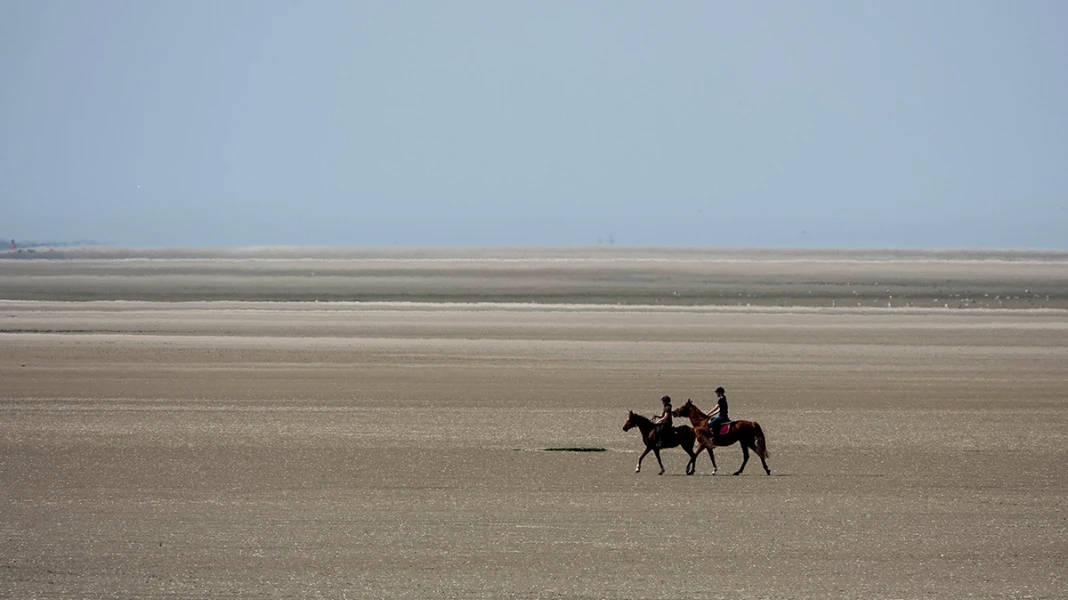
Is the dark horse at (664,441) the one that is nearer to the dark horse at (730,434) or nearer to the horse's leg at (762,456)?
the dark horse at (730,434)

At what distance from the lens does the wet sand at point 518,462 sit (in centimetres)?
932

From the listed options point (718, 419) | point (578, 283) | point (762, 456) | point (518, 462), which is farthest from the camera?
point (578, 283)

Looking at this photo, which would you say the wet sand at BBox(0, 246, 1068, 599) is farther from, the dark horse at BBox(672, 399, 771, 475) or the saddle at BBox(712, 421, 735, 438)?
the saddle at BBox(712, 421, 735, 438)

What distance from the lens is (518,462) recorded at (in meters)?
13.5

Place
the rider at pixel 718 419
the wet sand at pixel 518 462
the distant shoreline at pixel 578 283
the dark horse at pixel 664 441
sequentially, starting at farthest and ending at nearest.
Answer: the distant shoreline at pixel 578 283
the dark horse at pixel 664 441
the rider at pixel 718 419
the wet sand at pixel 518 462

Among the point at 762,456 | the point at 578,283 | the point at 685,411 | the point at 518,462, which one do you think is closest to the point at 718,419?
the point at 685,411

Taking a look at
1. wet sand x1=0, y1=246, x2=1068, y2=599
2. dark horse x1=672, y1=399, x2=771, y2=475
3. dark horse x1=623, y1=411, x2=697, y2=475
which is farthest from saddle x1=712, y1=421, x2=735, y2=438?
wet sand x1=0, y1=246, x2=1068, y2=599

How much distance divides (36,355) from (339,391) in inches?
315

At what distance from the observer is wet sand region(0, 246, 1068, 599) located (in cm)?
932

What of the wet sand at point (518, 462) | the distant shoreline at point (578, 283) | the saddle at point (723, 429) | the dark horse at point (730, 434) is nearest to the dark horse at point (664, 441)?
the dark horse at point (730, 434)

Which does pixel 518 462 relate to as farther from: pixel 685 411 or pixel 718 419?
pixel 718 419

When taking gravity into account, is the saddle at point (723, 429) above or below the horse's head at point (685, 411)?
below

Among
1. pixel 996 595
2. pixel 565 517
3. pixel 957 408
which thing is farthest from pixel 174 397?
pixel 996 595

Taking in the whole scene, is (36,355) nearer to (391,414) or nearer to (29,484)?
(391,414)
